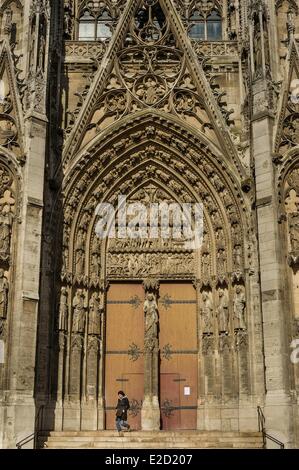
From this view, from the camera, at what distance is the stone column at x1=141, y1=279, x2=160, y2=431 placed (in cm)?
1490

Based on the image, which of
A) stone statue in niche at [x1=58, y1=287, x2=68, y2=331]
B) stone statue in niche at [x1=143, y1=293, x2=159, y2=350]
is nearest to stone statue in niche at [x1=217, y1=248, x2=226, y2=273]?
stone statue in niche at [x1=143, y1=293, x2=159, y2=350]

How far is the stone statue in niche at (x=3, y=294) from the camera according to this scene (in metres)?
13.6

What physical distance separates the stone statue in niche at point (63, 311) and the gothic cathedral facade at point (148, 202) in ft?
0.17

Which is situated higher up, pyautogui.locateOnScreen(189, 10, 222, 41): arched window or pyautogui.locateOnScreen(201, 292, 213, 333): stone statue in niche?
pyautogui.locateOnScreen(189, 10, 222, 41): arched window

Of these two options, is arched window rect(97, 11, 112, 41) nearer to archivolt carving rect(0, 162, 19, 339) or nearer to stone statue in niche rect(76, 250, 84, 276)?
archivolt carving rect(0, 162, 19, 339)

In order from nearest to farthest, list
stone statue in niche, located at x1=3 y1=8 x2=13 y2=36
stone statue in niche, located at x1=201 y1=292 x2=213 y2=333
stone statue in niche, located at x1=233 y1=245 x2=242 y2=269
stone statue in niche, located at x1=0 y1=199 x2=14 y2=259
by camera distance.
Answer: stone statue in niche, located at x1=0 y1=199 x2=14 y2=259 → stone statue in niche, located at x1=233 y1=245 x2=242 y2=269 → stone statue in niche, located at x1=201 y1=292 x2=213 y2=333 → stone statue in niche, located at x1=3 y1=8 x2=13 y2=36

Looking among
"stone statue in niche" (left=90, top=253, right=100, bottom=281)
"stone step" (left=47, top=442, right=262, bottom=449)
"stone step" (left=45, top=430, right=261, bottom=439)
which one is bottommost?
"stone step" (left=47, top=442, right=262, bottom=449)

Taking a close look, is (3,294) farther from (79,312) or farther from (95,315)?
(95,315)

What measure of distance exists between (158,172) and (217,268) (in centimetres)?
300

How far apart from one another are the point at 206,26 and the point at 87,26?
10.6 feet

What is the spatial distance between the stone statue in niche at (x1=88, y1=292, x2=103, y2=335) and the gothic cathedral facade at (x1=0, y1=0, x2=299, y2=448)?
3 cm
